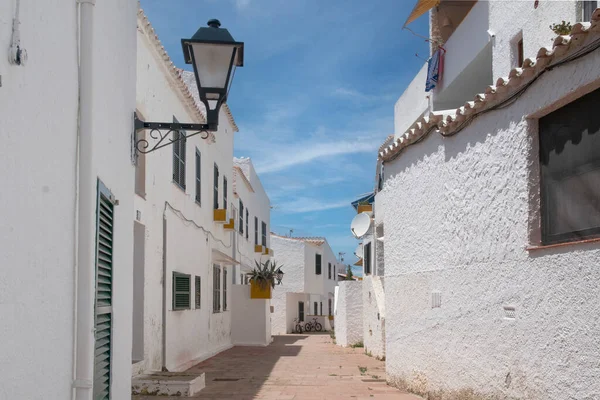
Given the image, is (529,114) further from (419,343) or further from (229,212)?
(229,212)

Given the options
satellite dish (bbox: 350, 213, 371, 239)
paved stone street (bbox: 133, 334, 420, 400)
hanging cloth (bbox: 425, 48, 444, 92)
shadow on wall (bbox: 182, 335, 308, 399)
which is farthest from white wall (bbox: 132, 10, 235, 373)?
hanging cloth (bbox: 425, 48, 444, 92)

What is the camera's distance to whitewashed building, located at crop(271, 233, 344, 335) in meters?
39.3

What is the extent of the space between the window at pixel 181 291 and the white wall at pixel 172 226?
6.4 inches

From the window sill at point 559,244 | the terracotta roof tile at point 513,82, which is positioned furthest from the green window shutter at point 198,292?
the window sill at point 559,244

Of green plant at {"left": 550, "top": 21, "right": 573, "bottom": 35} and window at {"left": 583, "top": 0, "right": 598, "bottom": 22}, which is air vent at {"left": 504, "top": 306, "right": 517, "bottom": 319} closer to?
green plant at {"left": 550, "top": 21, "right": 573, "bottom": 35}

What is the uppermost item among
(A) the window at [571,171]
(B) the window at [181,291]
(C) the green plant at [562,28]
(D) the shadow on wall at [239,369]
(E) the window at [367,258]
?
(C) the green plant at [562,28]

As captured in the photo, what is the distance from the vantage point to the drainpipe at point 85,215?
13.1 feet

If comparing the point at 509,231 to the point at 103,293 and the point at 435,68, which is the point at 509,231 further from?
the point at 435,68

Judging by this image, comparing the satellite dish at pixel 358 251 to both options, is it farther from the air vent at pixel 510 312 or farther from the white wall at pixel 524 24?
the air vent at pixel 510 312

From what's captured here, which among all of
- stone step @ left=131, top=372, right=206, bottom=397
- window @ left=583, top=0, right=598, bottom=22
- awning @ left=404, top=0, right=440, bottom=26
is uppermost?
awning @ left=404, top=0, right=440, bottom=26

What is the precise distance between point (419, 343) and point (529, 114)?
4.62 meters

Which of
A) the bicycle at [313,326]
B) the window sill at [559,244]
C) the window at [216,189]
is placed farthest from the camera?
the bicycle at [313,326]

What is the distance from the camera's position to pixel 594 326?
5711 millimetres

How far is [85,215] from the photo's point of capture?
13.4 ft
